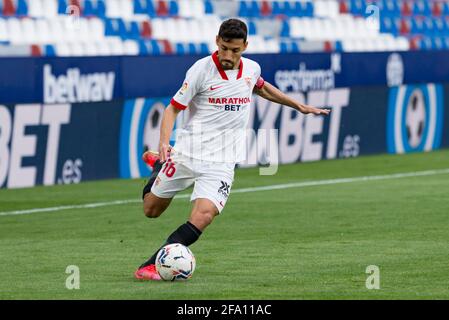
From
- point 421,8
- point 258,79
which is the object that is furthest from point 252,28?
point 258,79

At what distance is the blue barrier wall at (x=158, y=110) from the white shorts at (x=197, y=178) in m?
6.58

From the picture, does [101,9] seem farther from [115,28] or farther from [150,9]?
[150,9]

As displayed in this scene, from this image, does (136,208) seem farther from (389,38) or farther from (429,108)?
(389,38)

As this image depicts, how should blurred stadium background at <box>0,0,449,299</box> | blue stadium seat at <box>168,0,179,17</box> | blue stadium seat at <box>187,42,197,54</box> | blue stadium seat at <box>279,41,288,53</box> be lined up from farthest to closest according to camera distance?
blue stadium seat at <box>279,41,288,53</box>, blue stadium seat at <box>168,0,179,17</box>, blue stadium seat at <box>187,42,197,54</box>, blurred stadium background at <box>0,0,449,299</box>

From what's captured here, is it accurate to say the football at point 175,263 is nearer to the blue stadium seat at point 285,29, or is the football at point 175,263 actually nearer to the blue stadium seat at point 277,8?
the blue stadium seat at point 285,29

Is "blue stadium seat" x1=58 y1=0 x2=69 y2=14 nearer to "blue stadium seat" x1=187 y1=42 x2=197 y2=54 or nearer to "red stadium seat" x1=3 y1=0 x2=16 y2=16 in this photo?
"red stadium seat" x1=3 y1=0 x2=16 y2=16

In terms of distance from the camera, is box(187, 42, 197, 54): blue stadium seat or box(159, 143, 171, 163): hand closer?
box(159, 143, 171, 163): hand

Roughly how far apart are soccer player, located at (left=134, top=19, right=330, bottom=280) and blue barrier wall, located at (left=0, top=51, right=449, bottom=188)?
21.9 feet

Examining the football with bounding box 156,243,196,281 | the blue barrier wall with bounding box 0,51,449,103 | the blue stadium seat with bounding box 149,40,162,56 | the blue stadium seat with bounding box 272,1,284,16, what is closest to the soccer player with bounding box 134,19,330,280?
the football with bounding box 156,243,196,281

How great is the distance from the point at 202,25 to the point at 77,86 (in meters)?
6.02

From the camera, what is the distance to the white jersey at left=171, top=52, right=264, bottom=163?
9.49 meters

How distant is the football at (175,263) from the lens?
909 centimetres
